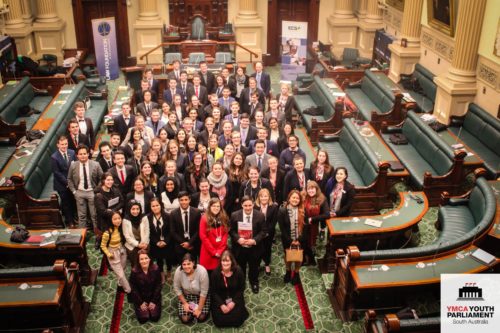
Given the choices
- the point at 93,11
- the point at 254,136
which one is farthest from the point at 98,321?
the point at 93,11

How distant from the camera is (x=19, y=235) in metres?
7.28

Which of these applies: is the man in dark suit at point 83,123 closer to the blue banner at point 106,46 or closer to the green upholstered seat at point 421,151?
the green upholstered seat at point 421,151

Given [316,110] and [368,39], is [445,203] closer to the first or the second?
[316,110]

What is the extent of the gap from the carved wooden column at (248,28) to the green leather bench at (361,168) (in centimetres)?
691

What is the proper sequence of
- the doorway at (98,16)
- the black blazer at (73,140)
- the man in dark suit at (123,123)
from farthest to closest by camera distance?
the doorway at (98,16) → the man in dark suit at (123,123) → the black blazer at (73,140)

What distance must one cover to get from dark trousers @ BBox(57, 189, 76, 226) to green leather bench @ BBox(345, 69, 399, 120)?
6.76 metres

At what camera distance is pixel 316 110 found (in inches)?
487

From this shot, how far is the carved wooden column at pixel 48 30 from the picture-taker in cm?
1611

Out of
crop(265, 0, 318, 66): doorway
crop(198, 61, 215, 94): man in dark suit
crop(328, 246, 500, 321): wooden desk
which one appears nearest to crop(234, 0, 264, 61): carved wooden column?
crop(265, 0, 318, 66): doorway

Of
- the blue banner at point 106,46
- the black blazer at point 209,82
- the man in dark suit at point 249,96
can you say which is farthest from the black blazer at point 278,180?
the blue banner at point 106,46

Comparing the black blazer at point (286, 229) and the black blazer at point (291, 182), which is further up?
the black blazer at point (291, 182)

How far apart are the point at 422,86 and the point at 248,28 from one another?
6.17 m

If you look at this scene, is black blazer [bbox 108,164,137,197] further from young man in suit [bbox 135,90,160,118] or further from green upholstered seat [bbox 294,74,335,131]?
green upholstered seat [bbox 294,74,335,131]

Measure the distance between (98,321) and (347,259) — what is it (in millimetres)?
3245
